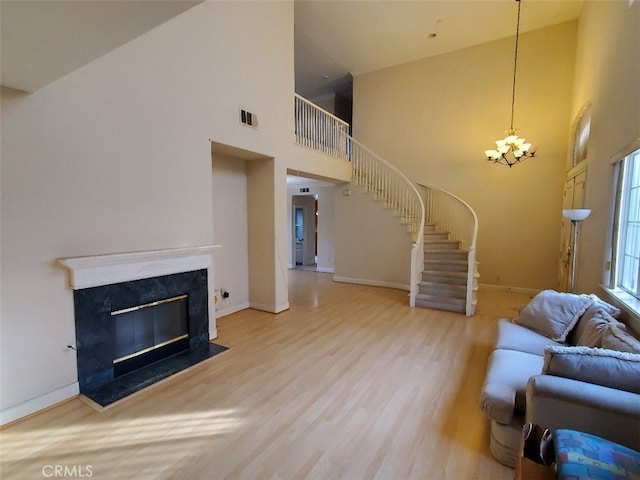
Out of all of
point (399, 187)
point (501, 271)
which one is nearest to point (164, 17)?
point (399, 187)

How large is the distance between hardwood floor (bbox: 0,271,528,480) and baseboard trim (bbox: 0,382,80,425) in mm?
71

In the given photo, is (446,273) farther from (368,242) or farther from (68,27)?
(68,27)

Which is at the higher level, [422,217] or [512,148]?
[512,148]

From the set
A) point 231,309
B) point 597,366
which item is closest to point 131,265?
point 231,309

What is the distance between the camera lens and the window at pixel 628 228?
282cm

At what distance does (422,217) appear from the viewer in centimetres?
555

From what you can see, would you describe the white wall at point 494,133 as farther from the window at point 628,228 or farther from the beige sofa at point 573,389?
the beige sofa at point 573,389

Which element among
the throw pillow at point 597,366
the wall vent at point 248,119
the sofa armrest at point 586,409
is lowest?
the sofa armrest at point 586,409

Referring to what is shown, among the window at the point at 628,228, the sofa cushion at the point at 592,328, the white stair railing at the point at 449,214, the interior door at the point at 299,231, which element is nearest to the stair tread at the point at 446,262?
the white stair railing at the point at 449,214

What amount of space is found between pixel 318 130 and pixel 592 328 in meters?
5.17

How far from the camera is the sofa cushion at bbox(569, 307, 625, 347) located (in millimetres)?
2328

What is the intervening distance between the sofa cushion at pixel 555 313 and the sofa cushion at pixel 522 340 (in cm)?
8

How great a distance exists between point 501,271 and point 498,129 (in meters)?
3.08

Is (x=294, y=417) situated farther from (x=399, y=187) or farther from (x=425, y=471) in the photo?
(x=399, y=187)
